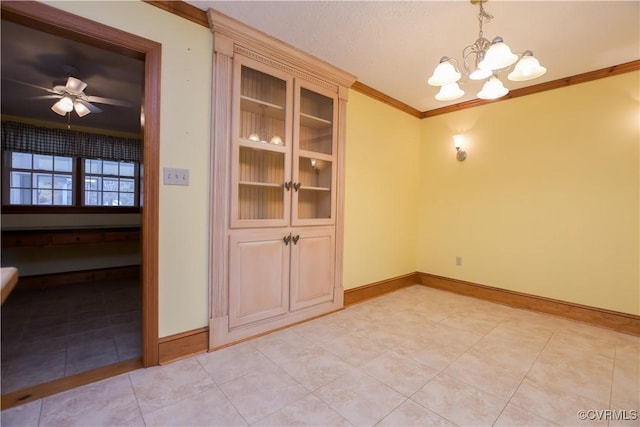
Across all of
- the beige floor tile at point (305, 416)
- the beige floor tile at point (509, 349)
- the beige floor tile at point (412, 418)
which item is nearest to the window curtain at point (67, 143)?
the beige floor tile at point (305, 416)

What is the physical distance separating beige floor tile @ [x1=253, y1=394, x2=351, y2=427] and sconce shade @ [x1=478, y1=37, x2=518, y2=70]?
2.09 meters

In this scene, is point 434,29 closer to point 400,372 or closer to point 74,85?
point 400,372

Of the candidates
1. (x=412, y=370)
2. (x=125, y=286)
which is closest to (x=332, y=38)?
(x=412, y=370)

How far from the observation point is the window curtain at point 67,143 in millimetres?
3816

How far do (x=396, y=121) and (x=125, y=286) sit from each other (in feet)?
14.0

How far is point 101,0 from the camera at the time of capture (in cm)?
169

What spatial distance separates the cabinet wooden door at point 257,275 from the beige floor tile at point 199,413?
0.68m

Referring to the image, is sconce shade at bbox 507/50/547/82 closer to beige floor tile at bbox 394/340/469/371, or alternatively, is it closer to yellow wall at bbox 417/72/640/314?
yellow wall at bbox 417/72/640/314

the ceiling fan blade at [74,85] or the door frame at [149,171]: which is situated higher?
the ceiling fan blade at [74,85]

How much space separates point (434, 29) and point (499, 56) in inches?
31.0

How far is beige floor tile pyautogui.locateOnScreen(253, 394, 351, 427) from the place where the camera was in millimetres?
1442

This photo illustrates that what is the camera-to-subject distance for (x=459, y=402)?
1621 mm

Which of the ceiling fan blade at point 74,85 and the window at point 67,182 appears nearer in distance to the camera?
the ceiling fan blade at point 74,85

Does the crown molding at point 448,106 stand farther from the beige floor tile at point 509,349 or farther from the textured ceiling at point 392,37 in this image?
the beige floor tile at point 509,349
